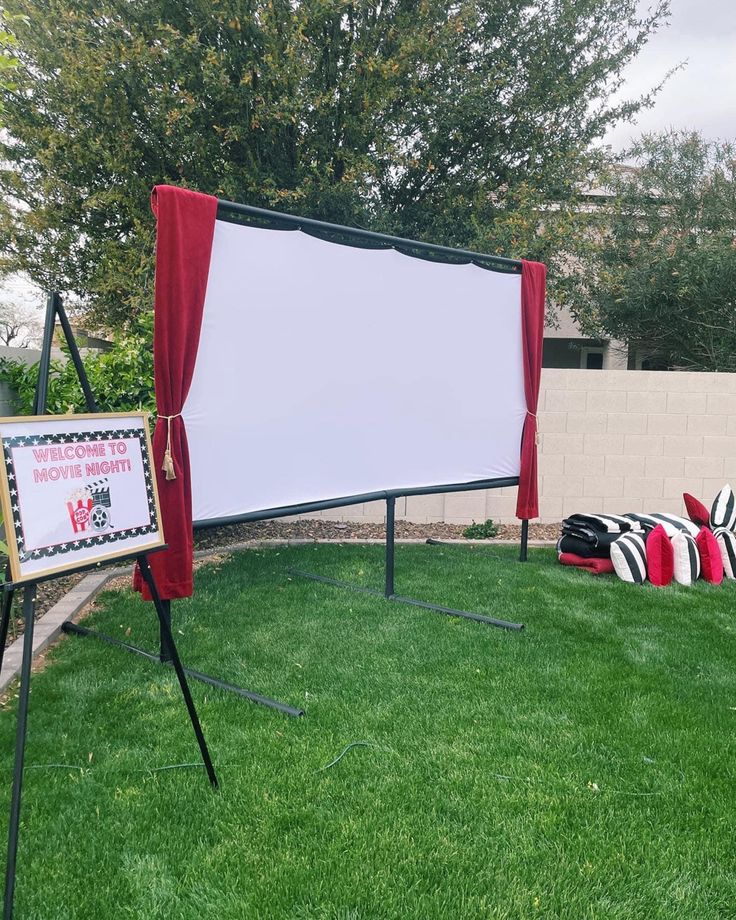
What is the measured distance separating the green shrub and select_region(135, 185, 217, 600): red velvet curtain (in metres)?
3.88

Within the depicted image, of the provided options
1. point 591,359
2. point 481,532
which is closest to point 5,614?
point 481,532

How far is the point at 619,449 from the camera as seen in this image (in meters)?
7.02

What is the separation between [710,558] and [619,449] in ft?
6.84

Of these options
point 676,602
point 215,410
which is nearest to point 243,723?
point 215,410

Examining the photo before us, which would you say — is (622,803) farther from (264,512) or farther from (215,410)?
(215,410)

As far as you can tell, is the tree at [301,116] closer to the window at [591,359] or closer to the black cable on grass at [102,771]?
the black cable on grass at [102,771]

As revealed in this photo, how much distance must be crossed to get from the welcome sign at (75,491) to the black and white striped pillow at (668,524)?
4.24 m

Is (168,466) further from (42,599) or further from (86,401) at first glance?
(42,599)

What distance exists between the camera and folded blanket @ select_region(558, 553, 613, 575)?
17.4 ft

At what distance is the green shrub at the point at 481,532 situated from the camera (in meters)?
6.66

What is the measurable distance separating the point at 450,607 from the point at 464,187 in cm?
579

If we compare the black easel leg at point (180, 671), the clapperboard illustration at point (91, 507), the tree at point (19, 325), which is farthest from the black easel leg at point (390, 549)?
the tree at point (19, 325)

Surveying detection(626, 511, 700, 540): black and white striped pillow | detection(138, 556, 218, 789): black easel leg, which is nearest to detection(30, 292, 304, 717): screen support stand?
detection(138, 556, 218, 789): black easel leg

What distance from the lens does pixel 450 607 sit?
4.49 metres
